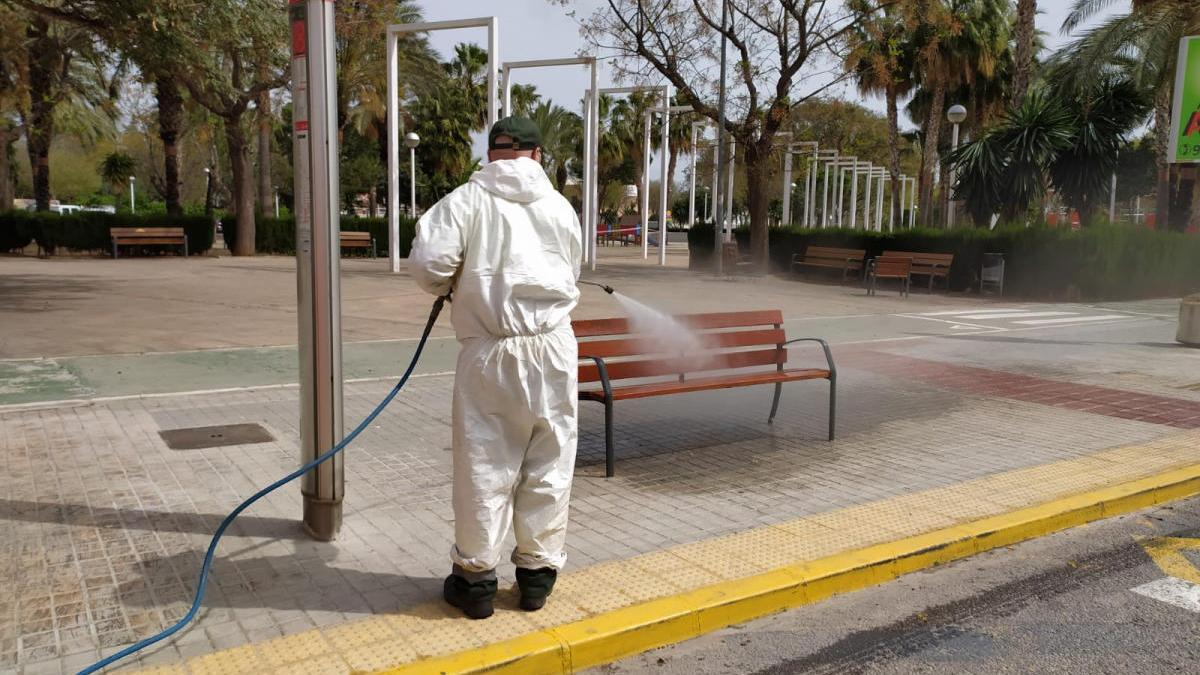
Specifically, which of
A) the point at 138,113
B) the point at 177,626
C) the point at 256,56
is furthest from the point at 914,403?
the point at 138,113

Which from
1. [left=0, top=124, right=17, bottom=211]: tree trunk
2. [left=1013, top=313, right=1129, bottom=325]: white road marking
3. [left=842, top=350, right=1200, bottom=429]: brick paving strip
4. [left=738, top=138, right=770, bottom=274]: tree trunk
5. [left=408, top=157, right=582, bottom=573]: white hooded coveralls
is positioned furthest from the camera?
[left=0, top=124, right=17, bottom=211]: tree trunk

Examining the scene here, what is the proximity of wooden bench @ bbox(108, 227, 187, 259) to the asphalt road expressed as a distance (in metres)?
25.6

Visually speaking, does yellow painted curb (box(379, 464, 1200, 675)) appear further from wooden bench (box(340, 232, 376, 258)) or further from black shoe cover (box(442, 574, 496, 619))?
wooden bench (box(340, 232, 376, 258))

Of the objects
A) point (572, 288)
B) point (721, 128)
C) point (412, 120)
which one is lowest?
point (572, 288)

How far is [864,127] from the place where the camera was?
50062mm

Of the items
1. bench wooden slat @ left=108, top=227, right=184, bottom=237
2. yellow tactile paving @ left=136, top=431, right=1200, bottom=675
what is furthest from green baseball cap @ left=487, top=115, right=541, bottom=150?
bench wooden slat @ left=108, top=227, right=184, bottom=237

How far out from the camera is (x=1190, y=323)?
11750 mm

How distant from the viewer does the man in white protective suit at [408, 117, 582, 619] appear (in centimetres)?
346

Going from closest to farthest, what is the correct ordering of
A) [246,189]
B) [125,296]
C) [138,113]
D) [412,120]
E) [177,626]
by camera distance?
[177,626] < [125,296] < [246,189] < [138,113] < [412,120]

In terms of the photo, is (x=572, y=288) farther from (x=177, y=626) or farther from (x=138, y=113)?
(x=138, y=113)

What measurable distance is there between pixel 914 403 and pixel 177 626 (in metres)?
6.28

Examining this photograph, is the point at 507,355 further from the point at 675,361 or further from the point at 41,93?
the point at 41,93

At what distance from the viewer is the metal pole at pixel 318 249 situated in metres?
4.09

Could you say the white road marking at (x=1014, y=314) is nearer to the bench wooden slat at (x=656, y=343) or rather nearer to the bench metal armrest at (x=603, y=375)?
the bench wooden slat at (x=656, y=343)
